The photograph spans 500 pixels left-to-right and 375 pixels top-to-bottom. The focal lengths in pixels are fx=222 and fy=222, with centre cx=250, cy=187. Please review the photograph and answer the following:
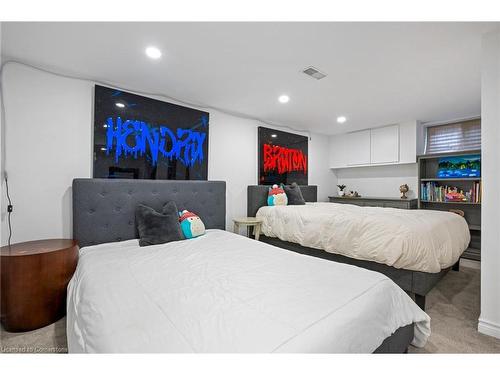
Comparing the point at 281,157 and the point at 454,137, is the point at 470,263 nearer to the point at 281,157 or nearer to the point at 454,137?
the point at 454,137

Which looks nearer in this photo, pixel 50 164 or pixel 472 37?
pixel 472 37

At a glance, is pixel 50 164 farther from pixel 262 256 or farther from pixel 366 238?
pixel 366 238

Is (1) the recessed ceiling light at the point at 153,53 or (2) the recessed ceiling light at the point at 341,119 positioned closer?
(1) the recessed ceiling light at the point at 153,53

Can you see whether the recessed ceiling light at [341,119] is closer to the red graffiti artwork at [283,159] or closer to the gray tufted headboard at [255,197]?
the red graffiti artwork at [283,159]

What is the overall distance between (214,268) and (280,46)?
5.72ft

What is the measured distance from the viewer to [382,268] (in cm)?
217

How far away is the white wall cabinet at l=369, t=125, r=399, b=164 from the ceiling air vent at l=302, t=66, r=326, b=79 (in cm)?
267

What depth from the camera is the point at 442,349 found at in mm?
1493

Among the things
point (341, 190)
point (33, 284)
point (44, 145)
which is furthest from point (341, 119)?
point (33, 284)

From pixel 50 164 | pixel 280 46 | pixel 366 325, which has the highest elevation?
pixel 280 46

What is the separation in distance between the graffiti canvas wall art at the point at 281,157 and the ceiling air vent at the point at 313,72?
159 cm

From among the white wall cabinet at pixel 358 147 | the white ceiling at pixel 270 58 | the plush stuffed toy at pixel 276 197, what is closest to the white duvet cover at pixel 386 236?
the plush stuffed toy at pixel 276 197

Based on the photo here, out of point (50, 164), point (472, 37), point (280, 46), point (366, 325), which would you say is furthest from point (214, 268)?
point (472, 37)

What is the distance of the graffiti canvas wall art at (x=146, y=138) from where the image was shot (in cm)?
232
